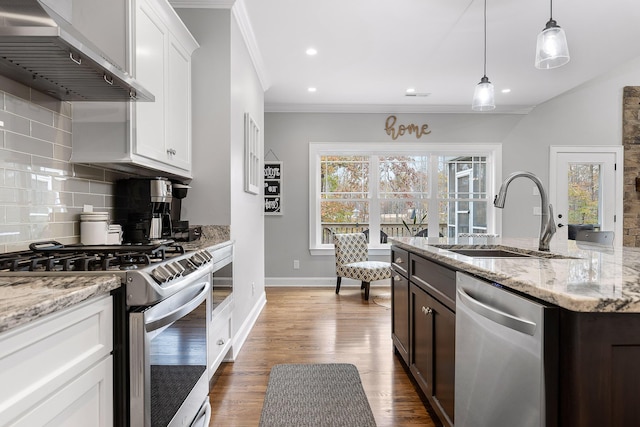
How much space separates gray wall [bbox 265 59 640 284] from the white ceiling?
1.22 feet

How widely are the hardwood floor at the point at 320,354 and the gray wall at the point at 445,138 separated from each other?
97 cm

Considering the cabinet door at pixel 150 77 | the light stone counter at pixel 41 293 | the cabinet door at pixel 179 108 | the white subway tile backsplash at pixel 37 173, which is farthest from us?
the cabinet door at pixel 179 108

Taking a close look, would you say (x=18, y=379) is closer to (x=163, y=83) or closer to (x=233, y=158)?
(x=163, y=83)

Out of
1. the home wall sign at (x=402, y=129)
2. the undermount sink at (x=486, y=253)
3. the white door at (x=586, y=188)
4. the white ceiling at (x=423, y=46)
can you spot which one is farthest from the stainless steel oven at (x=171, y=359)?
the white door at (x=586, y=188)

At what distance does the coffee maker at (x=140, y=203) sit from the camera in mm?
2227

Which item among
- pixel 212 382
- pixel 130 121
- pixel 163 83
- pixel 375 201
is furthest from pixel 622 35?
pixel 212 382

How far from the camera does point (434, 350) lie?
70.3 inches

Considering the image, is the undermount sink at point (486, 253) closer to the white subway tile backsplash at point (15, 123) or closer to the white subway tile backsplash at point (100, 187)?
the white subway tile backsplash at point (100, 187)

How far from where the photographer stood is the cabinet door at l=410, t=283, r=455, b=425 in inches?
61.6

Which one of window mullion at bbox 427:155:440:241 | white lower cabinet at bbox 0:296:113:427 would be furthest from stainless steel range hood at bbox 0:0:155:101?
window mullion at bbox 427:155:440:241

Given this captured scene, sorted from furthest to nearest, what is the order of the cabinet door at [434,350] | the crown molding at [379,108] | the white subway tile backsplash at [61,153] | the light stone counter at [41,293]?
1. the crown molding at [379,108]
2. the white subway tile backsplash at [61,153]
3. the cabinet door at [434,350]
4. the light stone counter at [41,293]

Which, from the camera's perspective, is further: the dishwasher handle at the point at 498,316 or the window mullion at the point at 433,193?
the window mullion at the point at 433,193

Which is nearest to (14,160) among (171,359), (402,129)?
(171,359)

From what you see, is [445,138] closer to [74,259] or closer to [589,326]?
[589,326]
